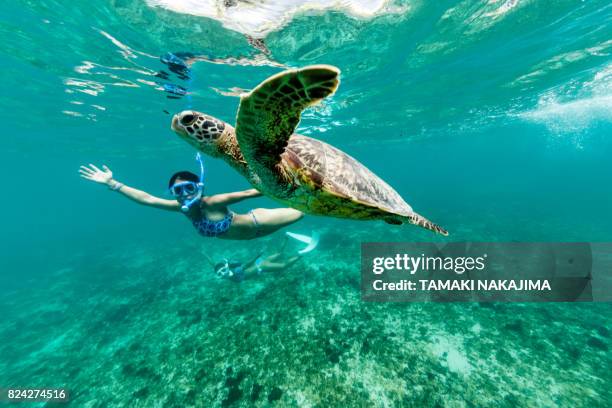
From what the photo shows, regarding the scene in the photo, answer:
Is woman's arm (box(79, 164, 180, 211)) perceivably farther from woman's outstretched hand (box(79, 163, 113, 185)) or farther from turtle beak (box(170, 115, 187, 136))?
turtle beak (box(170, 115, 187, 136))

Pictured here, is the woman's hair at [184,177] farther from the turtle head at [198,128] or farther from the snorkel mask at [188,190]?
the turtle head at [198,128]

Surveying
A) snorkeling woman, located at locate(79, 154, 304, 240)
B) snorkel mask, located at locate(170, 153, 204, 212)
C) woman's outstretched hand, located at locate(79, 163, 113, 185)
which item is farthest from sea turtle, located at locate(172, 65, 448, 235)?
woman's outstretched hand, located at locate(79, 163, 113, 185)

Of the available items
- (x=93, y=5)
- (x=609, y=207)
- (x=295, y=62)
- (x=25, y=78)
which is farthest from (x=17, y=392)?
(x=609, y=207)

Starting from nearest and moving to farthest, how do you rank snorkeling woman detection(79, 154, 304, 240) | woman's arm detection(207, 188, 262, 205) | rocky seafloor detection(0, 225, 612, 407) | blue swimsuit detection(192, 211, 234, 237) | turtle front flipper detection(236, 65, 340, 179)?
1. turtle front flipper detection(236, 65, 340, 179)
2. rocky seafloor detection(0, 225, 612, 407)
3. snorkeling woman detection(79, 154, 304, 240)
4. woman's arm detection(207, 188, 262, 205)
5. blue swimsuit detection(192, 211, 234, 237)

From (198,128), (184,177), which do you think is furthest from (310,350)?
(198,128)

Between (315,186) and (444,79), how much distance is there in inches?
639

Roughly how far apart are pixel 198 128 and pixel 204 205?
11.7 ft

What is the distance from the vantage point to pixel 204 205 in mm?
5953

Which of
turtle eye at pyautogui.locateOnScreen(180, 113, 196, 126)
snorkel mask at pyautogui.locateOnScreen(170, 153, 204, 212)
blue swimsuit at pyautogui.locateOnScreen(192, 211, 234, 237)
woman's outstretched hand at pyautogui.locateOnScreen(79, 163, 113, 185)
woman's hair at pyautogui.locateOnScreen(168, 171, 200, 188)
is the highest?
turtle eye at pyautogui.locateOnScreen(180, 113, 196, 126)

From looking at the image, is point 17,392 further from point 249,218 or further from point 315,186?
point 315,186

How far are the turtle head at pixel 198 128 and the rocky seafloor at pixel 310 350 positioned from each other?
203 inches

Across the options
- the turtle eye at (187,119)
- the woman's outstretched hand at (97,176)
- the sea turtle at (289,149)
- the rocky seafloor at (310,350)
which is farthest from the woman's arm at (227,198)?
the rocky seafloor at (310,350)

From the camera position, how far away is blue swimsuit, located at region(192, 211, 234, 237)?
5.96 meters

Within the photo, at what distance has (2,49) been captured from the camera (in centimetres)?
945
